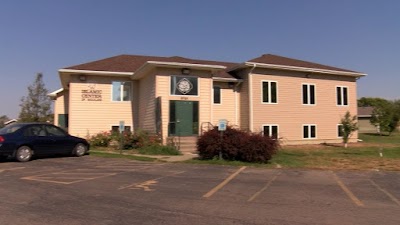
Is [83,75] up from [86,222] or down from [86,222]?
up

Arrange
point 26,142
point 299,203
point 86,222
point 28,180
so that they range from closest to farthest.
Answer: point 86,222 → point 299,203 → point 28,180 → point 26,142

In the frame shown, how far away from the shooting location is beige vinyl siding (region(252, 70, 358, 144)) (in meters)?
24.9

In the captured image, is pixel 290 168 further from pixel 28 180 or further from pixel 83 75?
pixel 83 75

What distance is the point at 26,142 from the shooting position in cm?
1459

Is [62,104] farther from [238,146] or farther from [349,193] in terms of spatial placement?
[349,193]

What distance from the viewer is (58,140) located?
15.8 metres

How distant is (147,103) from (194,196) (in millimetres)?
15325

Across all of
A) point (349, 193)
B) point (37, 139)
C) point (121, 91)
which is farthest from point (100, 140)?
point (349, 193)

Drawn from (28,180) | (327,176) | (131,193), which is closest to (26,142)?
(28,180)

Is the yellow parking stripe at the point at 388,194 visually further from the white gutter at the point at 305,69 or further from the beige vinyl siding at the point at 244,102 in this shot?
the white gutter at the point at 305,69

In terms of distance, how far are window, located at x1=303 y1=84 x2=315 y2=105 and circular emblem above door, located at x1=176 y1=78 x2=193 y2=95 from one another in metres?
9.65

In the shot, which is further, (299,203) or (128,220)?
(299,203)

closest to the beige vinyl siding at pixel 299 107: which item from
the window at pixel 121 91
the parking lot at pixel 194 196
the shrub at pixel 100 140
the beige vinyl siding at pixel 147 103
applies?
the beige vinyl siding at pixel 147 103

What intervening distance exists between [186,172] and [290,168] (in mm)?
4012
